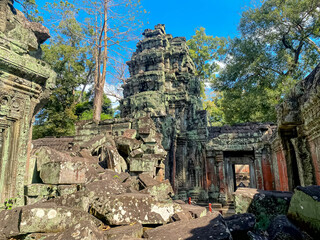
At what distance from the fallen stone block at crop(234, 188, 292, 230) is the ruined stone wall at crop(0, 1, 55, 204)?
2722mm

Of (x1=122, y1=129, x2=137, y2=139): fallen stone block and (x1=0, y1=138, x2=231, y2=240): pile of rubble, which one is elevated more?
(x1=122, y1=129, x2=137, y2=139): fallen stone block

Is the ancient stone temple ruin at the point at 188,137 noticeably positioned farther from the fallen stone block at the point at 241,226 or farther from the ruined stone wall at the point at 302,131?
the fallen stone block at the point at 241,226

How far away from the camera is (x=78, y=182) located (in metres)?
3.20

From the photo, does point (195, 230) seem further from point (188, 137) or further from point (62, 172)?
point (188, 137)

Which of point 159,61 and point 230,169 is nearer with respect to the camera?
point 230,169

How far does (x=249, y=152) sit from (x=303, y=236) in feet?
34.5

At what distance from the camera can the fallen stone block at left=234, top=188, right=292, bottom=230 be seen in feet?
8.45

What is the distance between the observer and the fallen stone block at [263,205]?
2.57 metres

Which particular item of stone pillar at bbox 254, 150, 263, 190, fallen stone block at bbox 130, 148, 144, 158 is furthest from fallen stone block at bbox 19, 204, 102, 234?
stone pillar at bbox 254, 150, 263, 190

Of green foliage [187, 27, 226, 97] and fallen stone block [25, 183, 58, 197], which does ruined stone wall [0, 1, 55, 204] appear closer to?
fallen stone block [25, 183, 58, 197]

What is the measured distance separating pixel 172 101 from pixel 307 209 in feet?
46.0

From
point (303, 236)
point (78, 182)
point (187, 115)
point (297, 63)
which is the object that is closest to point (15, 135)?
point (78, 182)

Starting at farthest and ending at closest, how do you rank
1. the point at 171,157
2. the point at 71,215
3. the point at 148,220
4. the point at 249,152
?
the point at 171,157 < the point at 249,152 < the point at 148,220 < the point at 71,215

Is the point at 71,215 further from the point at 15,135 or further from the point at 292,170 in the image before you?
the point at 292,170
